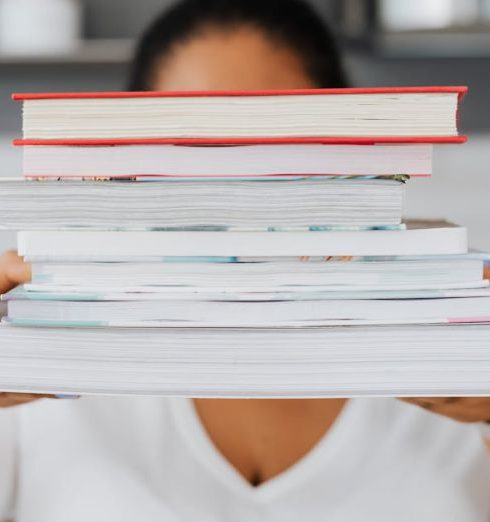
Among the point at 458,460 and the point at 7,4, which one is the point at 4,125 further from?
the point at 458,460

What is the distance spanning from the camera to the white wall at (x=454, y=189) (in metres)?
1.58

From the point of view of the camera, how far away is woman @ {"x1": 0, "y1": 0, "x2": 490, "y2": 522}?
0.88 meters

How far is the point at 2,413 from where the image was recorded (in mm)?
1001

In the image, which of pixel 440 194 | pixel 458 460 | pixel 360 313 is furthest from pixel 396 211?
pixel 440 194

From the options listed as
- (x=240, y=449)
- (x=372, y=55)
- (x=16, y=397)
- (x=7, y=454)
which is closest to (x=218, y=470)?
(x=240, y=449)

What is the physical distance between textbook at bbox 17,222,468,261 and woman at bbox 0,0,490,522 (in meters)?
0.48

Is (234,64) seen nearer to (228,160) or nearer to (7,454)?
(228,160)

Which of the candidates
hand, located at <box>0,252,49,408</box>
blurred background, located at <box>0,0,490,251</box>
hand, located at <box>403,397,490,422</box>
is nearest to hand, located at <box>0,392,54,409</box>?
hand, located at <box>0,252,49,408</box>

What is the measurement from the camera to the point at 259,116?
428 millimetres

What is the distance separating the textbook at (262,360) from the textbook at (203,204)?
0.21ft

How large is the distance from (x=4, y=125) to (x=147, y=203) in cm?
126

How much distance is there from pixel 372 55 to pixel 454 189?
36 centimetres

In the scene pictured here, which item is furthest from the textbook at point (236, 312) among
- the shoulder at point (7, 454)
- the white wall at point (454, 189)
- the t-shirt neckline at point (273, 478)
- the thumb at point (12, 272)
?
the white wall at point (454, 189)

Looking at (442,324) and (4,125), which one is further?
(4,125)
